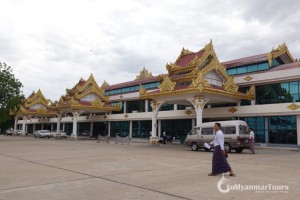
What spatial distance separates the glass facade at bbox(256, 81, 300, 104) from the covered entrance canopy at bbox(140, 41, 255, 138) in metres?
0.85

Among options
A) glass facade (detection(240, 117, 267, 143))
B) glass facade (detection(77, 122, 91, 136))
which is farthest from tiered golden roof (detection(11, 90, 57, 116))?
glass facade (detection(240, 117, 267, 143))

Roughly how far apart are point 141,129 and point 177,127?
23.9 ft

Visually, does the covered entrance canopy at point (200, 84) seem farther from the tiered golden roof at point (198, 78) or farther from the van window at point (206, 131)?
the van window at point (206, 131)

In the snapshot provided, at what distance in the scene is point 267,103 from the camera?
2692 centimetres

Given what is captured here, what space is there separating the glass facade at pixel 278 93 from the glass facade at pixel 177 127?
850 centimetres

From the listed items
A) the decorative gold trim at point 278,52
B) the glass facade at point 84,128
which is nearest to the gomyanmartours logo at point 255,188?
the decorative gold trim at point 278,52

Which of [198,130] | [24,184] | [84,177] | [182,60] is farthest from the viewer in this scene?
[182,60]

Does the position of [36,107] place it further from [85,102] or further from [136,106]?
[136,106]

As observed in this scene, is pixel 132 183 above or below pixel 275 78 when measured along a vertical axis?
below

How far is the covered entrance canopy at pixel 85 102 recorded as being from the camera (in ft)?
137

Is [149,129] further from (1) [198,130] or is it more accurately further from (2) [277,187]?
(2) [277,187]

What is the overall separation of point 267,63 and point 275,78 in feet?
8.73

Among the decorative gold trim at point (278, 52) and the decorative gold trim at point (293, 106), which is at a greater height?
the decorative gold trim at point (278, 52)

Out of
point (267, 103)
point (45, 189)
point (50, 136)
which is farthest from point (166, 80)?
point (50, 136)
